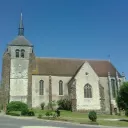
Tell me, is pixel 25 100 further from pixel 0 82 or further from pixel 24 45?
pixel 24 45

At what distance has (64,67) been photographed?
55375 millimetres

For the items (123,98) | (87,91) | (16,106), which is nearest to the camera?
(123,98)

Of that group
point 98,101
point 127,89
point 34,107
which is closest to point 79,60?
point 98,101

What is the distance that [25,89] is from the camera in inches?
2004

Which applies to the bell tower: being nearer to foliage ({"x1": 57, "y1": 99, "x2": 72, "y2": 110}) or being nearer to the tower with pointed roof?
the tower with pointed roof

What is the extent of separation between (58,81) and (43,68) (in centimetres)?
427

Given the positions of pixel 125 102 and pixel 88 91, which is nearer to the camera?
pixel 125 102

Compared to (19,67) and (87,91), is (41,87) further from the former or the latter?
(87,91)

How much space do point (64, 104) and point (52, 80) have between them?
5.77 metres

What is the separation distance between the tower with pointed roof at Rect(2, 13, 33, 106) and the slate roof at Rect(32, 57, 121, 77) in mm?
2519

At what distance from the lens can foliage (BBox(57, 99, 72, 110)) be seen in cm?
4997

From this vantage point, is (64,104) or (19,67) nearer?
(64,104)

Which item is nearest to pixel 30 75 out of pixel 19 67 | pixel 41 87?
pixel 19 67

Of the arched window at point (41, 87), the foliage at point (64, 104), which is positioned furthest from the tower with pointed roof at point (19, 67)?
the foliage at point (64, 104)
